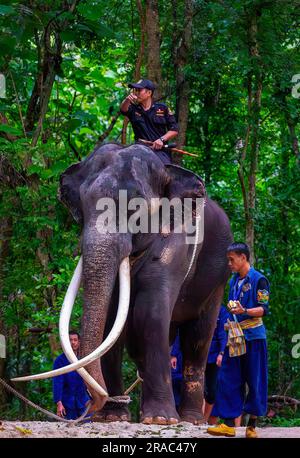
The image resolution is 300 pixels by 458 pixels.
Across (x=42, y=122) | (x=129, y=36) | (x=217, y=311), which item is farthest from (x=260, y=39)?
(x=217, y=311)

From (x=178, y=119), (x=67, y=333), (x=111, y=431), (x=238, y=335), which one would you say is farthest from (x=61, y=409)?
(x=178, y=119)

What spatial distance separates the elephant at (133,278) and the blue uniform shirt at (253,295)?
1.88ft

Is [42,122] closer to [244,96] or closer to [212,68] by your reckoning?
[212,68]

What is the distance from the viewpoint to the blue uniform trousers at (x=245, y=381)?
8453 mm

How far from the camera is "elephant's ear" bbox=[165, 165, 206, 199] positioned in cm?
952

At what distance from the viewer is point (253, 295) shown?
29.2 ft

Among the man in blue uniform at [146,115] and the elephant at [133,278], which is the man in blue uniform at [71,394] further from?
the man in blue uniform at [146,115]

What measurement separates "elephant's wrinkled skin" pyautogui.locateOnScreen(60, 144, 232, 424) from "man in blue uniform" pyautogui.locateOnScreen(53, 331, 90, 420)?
108 centimetres

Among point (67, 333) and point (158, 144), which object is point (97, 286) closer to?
point (67, 333)

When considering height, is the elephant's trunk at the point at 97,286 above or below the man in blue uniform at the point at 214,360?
above

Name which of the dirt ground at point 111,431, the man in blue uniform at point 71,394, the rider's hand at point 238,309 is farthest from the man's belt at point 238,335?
the man in blue uniform at point 71,394

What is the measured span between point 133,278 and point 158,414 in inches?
44.0

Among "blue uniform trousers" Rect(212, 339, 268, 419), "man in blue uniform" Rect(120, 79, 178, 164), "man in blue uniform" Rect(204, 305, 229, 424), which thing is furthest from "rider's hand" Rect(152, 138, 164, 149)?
"man in blue uniform" Rect(204, 305, 229, 424)

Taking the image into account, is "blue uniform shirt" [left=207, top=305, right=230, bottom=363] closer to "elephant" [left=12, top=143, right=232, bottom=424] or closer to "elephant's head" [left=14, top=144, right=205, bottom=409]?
"elephant" [left=12, top=143, right=232, bottom=424]
